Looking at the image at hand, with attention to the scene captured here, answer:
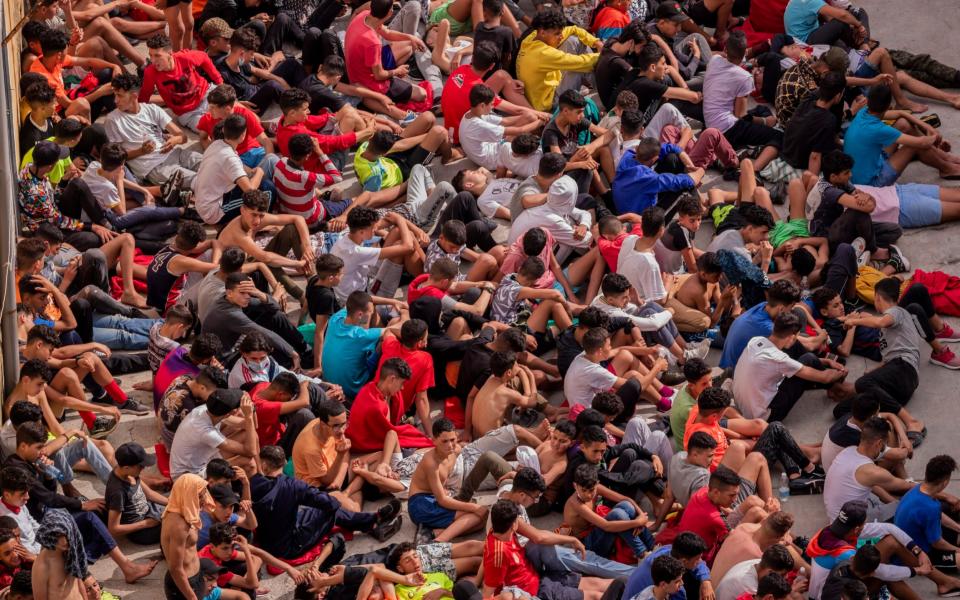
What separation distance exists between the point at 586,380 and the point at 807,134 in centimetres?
434

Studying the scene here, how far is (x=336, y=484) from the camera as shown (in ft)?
A: 47.0

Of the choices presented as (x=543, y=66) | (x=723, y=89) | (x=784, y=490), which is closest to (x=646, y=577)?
(x=784, y=490)

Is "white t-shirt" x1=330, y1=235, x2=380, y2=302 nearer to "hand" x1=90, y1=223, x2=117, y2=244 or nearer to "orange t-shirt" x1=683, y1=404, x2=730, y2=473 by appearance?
"hand" x1=90, y1=223, x2=117, y2=244

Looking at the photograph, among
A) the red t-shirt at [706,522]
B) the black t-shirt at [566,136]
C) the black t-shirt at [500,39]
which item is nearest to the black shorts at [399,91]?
the black t-shirt at [500,39]

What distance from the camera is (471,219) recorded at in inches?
→ 673

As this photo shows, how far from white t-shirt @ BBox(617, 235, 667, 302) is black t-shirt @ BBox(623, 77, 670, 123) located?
9.06 ft

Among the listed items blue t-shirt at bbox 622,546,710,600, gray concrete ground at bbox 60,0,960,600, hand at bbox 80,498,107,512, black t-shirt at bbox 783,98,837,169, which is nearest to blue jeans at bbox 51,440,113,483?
hand at bbox 80,498,107,512

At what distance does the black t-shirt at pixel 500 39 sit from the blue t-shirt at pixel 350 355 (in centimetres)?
472

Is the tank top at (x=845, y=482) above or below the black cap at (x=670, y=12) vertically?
below

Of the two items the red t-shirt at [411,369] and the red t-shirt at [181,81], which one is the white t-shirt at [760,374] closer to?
the red t-shirt at [411,369]

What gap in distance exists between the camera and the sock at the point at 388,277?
16.6m

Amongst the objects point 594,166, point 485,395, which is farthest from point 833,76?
point 485,395

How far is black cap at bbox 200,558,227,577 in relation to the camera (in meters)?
13.1

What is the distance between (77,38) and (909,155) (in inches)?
339
